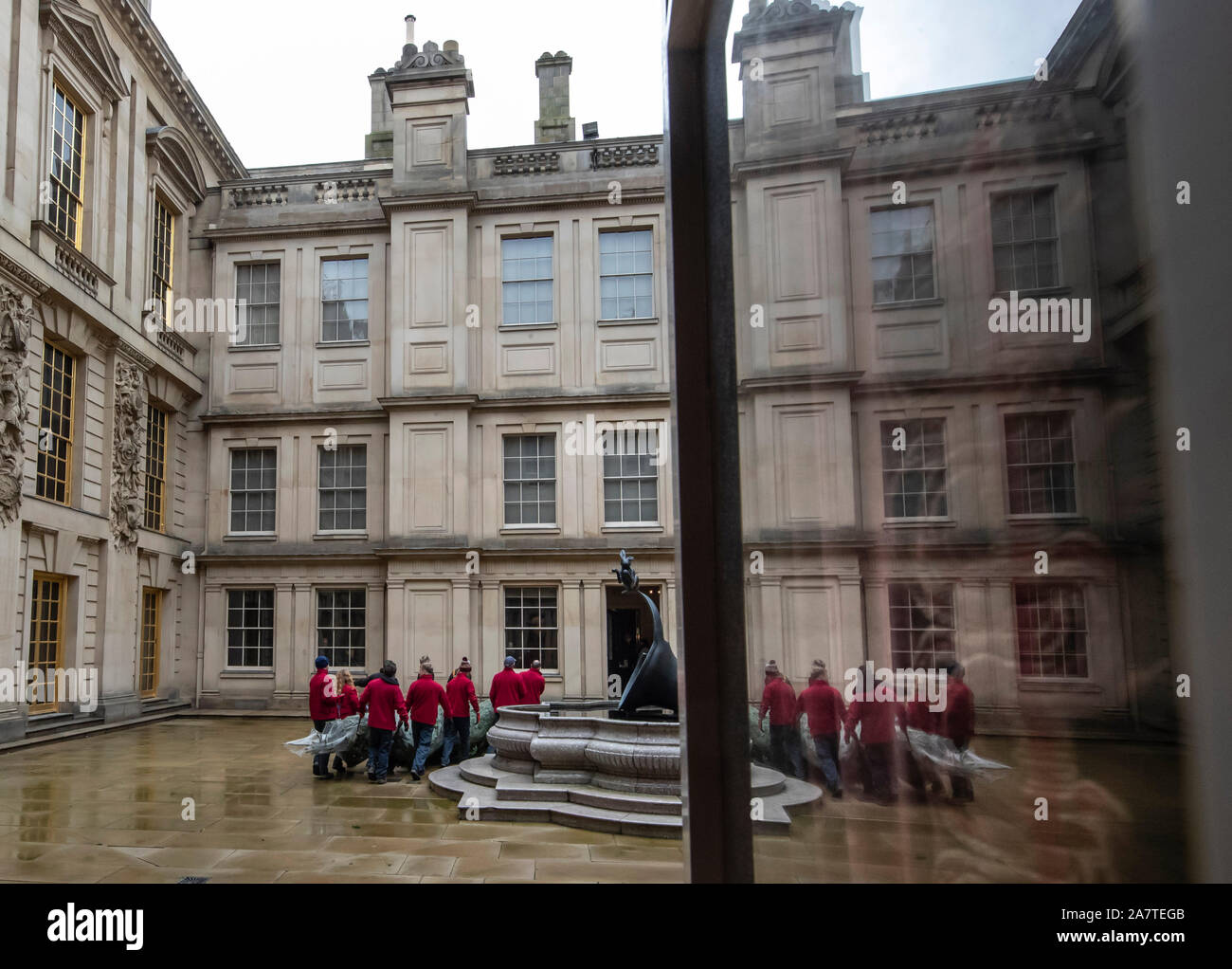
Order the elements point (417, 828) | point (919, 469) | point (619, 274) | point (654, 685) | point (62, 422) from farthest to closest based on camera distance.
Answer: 1. point (619, 274)
2. point (62, 422)
3. point (654, 685)
4. point (417, 828)
5. point (919, 469)

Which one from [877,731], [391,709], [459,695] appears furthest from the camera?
[459,695]

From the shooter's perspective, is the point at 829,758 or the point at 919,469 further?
the point at 829,758

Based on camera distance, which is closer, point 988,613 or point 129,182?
point 988,613

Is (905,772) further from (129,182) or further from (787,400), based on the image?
(129,182)

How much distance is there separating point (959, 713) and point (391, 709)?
10.7m

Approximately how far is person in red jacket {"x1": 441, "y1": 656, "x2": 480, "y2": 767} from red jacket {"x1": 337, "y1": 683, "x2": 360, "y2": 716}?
48.6 inches

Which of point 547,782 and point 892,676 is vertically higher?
point 892,676

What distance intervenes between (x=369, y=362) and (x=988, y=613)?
21.2 metres

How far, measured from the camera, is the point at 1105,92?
718 millimetres

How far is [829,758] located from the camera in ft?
4.96

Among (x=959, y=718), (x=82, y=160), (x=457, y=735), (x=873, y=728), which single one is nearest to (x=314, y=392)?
(x=82, y=160)

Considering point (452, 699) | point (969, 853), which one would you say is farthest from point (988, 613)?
point (452, 699)

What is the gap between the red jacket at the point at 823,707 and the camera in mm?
1464

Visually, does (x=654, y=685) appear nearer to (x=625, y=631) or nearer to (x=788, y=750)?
(x=788, y=750)
